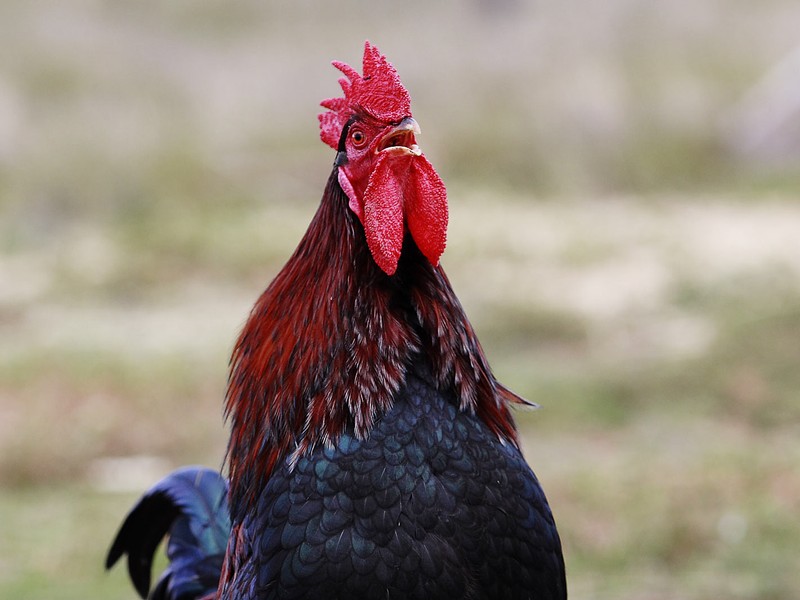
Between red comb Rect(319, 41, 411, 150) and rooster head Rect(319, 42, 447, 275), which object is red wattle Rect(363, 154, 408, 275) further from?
red comb Rect(319, 41, 411, 150)

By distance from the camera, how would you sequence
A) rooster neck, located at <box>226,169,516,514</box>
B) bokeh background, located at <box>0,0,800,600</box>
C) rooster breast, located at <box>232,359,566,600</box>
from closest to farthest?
rooster breast, located at <box>232,359,566,600</box> < rooster neck, located at <box>226,169,516,514</box> < bokeh background, located at <box>0,0,800,600</box>

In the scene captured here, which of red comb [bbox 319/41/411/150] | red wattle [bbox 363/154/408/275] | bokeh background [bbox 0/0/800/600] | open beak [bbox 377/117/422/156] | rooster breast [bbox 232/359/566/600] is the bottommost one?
rooster breast [bbox 232/359/566/600]

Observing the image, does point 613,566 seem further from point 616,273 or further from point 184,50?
point 184,50

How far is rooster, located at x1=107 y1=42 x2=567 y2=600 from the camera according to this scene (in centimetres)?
254

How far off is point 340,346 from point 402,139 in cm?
55

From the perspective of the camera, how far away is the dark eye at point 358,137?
2.70 m

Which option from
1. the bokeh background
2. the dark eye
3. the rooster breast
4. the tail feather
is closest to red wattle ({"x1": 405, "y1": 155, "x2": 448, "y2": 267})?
the dark eye

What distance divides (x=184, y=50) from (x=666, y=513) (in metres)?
11.4

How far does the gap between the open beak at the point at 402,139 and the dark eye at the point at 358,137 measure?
65 mm

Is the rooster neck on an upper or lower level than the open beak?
lower

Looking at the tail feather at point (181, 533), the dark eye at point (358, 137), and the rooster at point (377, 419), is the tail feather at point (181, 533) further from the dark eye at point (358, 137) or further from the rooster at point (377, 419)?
the dark eye at point (358, 137)

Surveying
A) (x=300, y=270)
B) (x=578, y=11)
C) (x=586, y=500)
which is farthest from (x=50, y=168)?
(x=300, y=270)

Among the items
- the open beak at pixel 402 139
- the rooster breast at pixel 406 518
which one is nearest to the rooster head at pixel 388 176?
the open beak at pixel 402 139

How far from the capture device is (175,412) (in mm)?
8055
